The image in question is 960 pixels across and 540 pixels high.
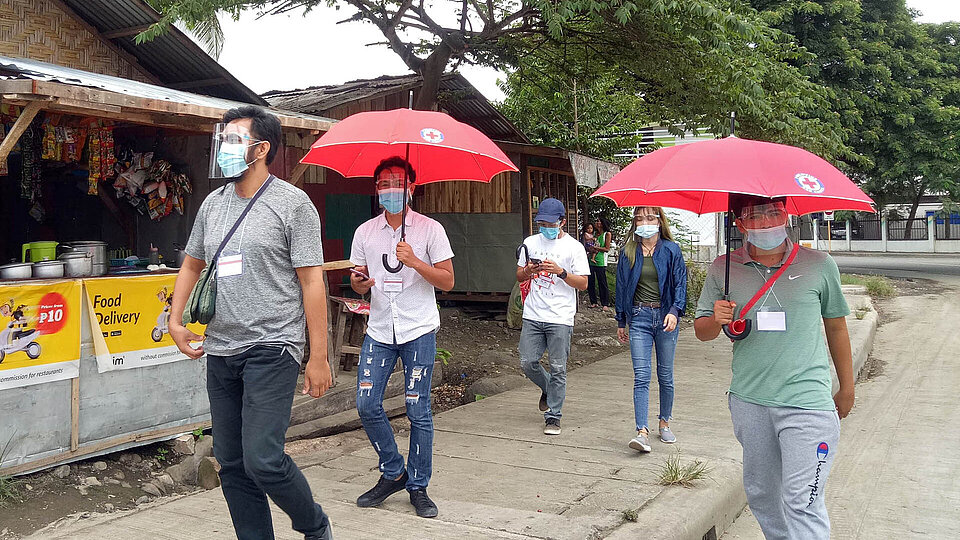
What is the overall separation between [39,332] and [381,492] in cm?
239

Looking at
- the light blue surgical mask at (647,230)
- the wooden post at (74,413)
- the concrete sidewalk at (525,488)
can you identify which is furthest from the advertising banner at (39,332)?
the light blue surgical mask at (647,230)

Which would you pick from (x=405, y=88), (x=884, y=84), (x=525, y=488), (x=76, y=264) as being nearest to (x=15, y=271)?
(x=76, y=264)

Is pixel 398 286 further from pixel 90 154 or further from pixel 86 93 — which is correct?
pixel 90 154

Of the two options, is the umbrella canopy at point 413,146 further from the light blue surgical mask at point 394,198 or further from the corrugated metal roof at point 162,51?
the corrugated metal roof at point 162,51

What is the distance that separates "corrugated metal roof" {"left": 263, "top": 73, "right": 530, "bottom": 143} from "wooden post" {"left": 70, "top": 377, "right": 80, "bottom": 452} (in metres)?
5.84

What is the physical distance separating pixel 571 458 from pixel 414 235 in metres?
2.15

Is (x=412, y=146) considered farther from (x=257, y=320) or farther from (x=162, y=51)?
(x=162, y=51)

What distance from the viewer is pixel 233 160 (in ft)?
10.8

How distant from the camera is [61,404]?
16.7 ft

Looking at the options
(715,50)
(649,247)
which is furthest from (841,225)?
(649,247)

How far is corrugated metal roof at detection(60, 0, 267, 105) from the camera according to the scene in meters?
8.14

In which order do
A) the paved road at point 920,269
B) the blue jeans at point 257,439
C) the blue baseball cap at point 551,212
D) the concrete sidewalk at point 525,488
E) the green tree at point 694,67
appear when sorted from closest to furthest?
1. the blue jeans at point 257,439
2. the concrete sidewalk at point 525,488
3. the blue baseball cap at point 551,212
4. the green tree at point 694,67
5. the paved road at point 920,269

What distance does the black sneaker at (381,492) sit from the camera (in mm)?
4434

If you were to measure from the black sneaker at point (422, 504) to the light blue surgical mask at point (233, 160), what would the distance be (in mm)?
2018
